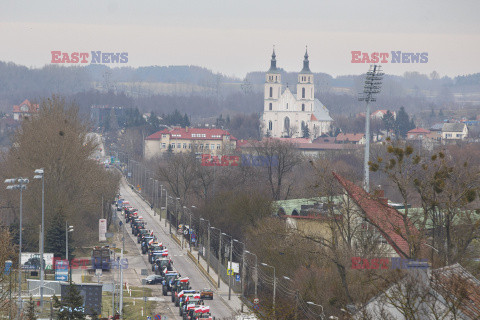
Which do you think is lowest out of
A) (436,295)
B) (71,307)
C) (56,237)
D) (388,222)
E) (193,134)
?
(56,237)

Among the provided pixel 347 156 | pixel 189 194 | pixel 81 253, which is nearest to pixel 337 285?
pixel 81 253

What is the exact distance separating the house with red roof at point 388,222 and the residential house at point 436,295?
298 cm

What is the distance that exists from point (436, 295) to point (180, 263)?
50.4 metres

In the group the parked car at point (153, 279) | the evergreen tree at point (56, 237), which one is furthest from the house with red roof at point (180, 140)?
the parked car at point (153, 279)

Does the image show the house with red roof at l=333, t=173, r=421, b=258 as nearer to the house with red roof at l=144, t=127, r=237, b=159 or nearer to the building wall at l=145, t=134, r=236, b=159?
the building wall at l=145, t=134, r=236, b=159

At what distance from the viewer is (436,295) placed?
2677 cm

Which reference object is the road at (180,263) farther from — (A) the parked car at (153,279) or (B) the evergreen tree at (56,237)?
(B) the evergreen tree at (56,237)

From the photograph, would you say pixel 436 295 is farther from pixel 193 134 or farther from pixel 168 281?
pixel 193 134

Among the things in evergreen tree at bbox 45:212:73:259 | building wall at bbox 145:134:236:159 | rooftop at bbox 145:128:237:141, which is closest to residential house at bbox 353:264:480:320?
evergreen tree at bbox 45:212:73:259

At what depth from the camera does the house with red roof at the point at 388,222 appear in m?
31.5

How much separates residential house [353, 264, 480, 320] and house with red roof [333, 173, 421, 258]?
298cm

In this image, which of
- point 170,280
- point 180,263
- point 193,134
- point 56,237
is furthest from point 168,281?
point 193,134

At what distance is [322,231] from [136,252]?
Answer: 24754 millimetres

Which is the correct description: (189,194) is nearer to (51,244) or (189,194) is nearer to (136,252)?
(136,252)
